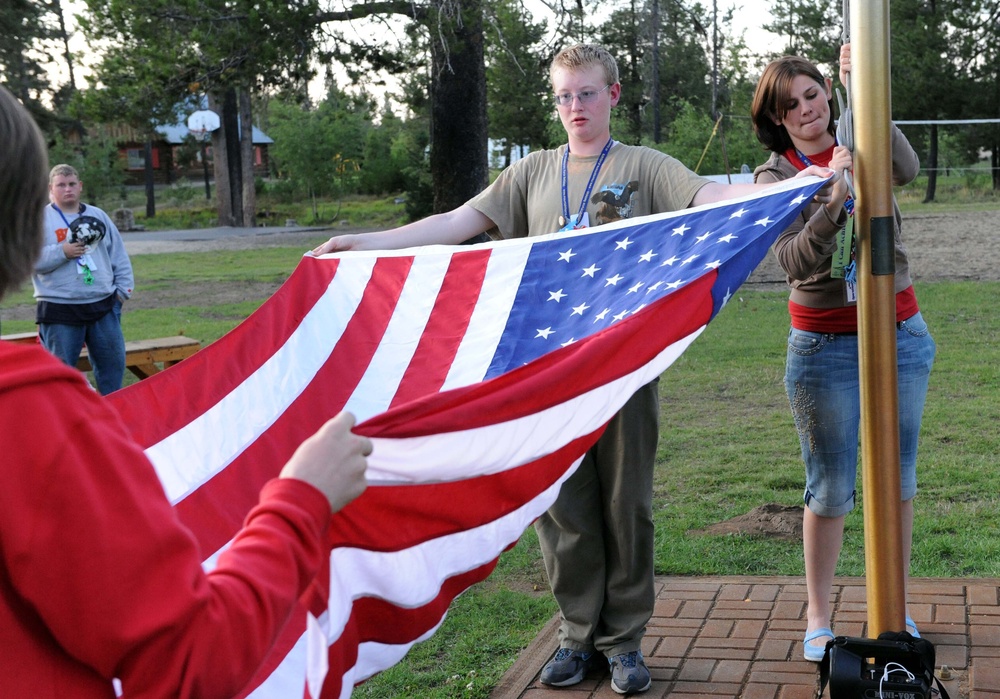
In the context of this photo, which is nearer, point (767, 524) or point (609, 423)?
point (609, 423)

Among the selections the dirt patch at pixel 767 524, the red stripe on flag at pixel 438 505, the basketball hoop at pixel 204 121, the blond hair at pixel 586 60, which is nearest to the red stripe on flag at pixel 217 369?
the blond hair at pixel 586 60

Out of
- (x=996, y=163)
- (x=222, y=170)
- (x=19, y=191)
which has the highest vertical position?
(x=222, y=170)

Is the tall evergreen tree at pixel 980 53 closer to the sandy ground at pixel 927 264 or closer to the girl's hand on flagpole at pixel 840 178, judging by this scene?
the sandy ground at pixel 927 264

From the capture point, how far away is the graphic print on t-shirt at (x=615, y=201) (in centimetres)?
358

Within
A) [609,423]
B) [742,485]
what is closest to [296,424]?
[609,423]

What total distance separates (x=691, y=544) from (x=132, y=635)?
13.8 ft

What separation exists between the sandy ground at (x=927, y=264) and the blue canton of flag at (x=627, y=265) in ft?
38.6

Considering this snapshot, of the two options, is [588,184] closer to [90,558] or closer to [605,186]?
[605,186]

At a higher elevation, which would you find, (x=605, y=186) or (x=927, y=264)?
(x=605, y=186)

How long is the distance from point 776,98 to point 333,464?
2.43m

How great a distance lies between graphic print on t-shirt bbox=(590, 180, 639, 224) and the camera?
358cm

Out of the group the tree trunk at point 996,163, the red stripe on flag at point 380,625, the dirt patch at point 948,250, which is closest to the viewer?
the red stripe on flag at point 380,625

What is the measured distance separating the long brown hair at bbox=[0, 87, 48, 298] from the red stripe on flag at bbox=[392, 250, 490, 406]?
69.6 inches

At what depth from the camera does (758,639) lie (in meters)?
3.98
